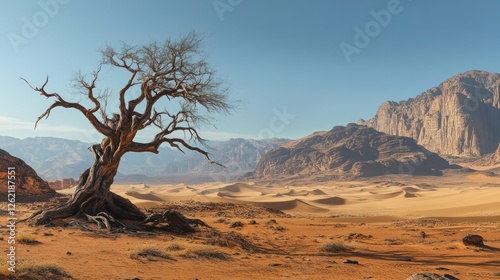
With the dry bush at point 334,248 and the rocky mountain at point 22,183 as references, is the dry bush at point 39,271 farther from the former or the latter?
the rocky mountain at point 22,183

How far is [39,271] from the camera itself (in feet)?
17.9

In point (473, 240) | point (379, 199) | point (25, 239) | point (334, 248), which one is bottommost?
point (379, 199)

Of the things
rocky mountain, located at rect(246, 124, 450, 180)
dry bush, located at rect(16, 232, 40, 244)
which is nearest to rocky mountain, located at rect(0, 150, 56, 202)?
dry bush, located at rect(16, 232, 40, 244)

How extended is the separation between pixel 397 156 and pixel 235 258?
132 metres

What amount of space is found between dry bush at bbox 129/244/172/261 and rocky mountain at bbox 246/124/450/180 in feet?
367

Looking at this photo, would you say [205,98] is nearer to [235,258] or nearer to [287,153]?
[235,258]

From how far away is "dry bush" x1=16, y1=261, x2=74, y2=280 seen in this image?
5.21 m

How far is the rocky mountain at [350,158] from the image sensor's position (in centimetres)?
11612

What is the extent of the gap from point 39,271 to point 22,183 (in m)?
23.7

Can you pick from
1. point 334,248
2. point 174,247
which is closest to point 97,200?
point 174,247

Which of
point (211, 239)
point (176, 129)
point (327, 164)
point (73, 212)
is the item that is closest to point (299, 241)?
point (211, 239)

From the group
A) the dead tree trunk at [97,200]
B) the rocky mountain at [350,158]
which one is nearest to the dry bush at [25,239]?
the dead tree trunk at [97,200]

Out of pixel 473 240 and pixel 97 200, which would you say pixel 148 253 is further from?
pixel 473 240

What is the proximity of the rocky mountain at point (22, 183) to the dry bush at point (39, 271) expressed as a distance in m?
21.4
